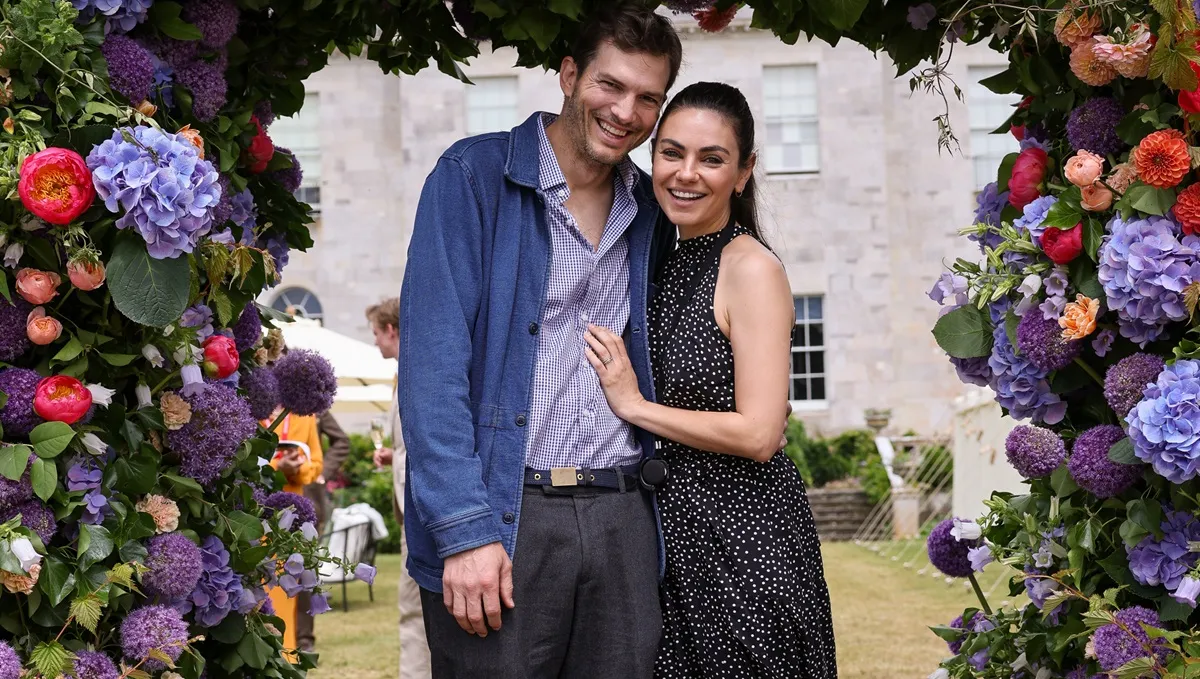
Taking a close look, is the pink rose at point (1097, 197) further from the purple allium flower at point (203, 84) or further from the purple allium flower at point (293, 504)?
the purple allium flower at point (293, 504)

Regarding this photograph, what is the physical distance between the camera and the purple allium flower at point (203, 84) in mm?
3121

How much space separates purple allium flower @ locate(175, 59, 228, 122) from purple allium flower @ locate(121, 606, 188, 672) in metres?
1.13

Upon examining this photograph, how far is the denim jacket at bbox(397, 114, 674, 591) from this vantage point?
9.45 feet

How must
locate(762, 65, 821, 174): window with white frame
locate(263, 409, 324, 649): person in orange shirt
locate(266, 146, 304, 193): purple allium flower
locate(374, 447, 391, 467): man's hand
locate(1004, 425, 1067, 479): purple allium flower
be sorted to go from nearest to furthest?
locate(1004, 425, 1067, 479): purple allium flower < locate(266, 146, 304, 193): purple allium flower < locate(263, 409, 324, 649): person in orange shirt < locate(374, 447, 391, 467): man's hand < locate(762, 65, 821, 174): window with white frame

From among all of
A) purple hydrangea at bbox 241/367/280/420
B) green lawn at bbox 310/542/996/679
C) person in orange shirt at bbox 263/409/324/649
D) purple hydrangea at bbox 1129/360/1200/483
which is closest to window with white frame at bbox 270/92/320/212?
green lawn at bbox 310/542/996/679

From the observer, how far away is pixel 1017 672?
10.5 feet

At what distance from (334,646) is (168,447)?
23.3 feet

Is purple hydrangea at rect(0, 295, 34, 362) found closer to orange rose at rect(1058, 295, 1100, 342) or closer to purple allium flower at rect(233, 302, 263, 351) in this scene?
purple allium flower at rect(233, 302, 263, 351)

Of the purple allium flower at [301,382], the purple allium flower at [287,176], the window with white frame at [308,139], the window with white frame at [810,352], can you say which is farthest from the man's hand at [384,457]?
the window with white frame at [308,139]

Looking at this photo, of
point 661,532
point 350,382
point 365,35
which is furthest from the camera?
point 350,382

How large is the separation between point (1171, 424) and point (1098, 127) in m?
0.67

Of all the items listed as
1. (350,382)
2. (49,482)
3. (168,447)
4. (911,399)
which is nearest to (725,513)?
(168,447)

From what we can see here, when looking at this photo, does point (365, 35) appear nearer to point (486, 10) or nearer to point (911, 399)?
point (486, 10)

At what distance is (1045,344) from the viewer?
2828 millimetres
